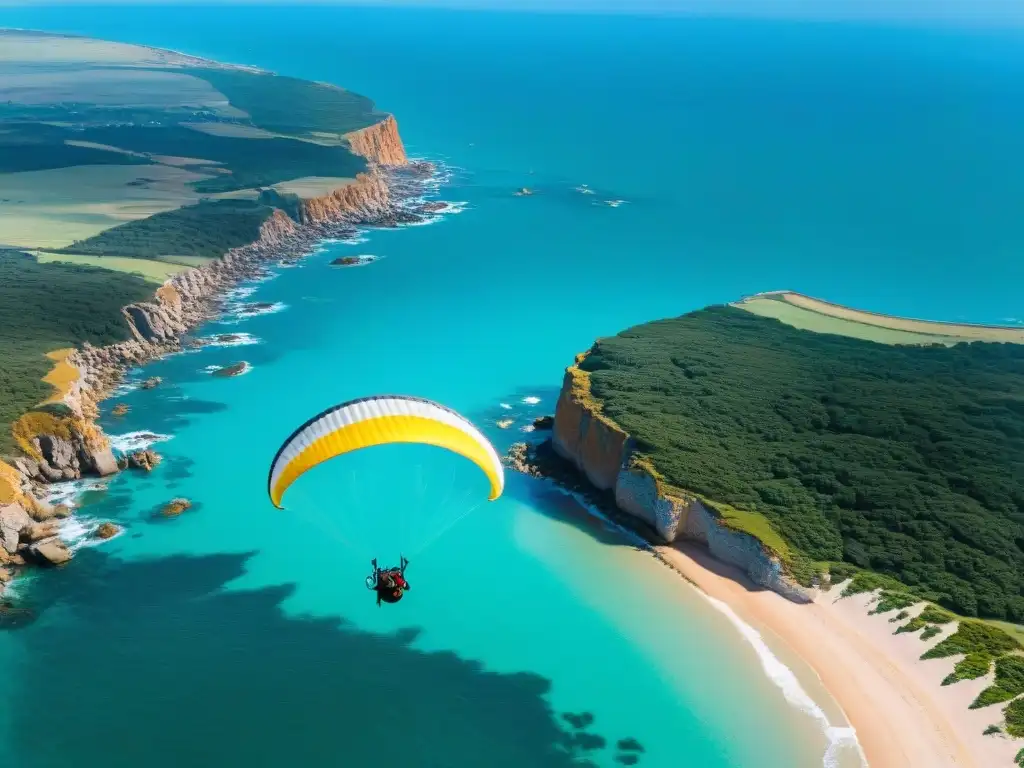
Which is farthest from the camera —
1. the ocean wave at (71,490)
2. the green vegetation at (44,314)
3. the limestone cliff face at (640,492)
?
the green vegetation at (44,314)

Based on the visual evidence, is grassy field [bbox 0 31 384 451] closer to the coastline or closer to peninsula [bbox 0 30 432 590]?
peninsula [bbox 0 30 432 590]

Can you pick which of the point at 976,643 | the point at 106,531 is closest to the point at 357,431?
the point at 106,531

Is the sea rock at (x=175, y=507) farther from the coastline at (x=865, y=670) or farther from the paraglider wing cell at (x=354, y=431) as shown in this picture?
the coastline at (x=865, y=670)

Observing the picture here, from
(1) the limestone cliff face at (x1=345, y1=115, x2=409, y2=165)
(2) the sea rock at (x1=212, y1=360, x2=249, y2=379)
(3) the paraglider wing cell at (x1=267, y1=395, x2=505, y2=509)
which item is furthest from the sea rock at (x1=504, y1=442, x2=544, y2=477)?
(1) the limestone cliff face at (x1=345, y1=115, x2=409, y2=165)

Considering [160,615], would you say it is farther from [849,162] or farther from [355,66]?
[355,66]

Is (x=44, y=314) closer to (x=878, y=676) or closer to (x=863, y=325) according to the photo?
(x=878, y=676)

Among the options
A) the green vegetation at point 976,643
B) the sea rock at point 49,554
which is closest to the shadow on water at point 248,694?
the sea rock at point 49,554
